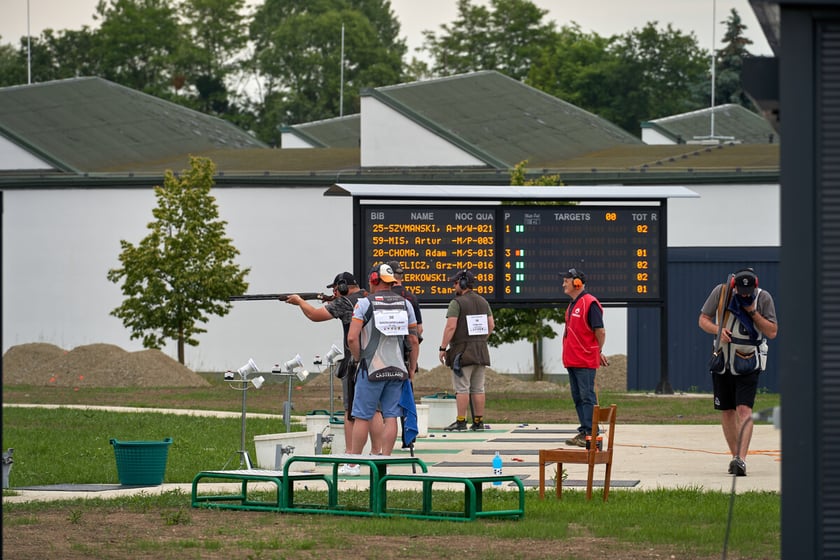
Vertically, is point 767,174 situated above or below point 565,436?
above

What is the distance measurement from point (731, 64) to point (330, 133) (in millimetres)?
23718

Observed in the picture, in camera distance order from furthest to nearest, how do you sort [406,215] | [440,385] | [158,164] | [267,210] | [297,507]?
[158,164] < [267,210] < [440,385] < [406,215] < [297,507]

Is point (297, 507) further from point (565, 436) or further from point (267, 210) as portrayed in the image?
point (267, 210)

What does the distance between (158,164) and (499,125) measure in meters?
9.88

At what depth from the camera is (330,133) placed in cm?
5822

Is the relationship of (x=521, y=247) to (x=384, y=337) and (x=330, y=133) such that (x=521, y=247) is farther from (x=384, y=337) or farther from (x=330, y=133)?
(x=330, y=133)

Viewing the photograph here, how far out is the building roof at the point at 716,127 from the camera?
180 feet

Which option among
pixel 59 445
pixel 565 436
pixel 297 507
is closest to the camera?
pixel 297 507

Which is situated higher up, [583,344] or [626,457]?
[583,344]

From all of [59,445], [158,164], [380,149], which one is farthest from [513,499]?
[158,164]

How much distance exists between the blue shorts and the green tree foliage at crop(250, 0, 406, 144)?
7153 centimetres

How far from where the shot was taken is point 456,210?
80.7ft

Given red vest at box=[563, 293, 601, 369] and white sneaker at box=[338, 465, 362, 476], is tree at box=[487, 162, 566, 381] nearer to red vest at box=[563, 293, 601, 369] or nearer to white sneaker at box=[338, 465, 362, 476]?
red vest at box=[563, 293, 601, 369]

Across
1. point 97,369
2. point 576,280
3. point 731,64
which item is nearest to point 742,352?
point 576,280
